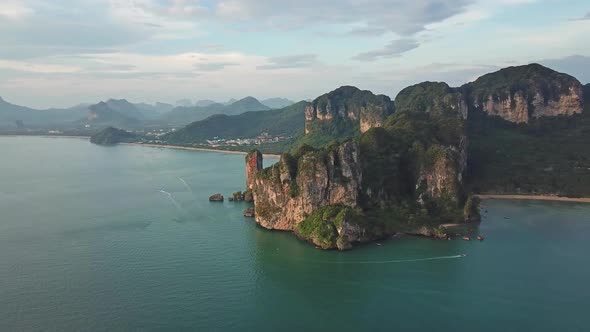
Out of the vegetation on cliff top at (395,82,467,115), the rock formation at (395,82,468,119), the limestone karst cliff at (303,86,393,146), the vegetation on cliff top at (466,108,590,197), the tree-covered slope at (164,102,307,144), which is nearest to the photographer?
the vegetation on cliff top at (466,108,590,197)

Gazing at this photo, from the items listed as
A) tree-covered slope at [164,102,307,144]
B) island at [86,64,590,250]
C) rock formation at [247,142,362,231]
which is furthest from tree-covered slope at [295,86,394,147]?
rock formation at [247,142,362,231]

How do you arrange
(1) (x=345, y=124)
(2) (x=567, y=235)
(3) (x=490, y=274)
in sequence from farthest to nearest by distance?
1. (1) (x=345, y=124)
2. (2) (x=567, y=235)
3. (3) (x=490, y=274)

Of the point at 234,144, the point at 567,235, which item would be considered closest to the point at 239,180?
the point at 567,235

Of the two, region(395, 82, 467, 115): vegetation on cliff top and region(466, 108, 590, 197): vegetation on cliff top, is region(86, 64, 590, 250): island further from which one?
region(395, 82, 467, 115): vegetation on cliff top

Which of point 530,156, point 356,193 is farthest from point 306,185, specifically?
point 530,156

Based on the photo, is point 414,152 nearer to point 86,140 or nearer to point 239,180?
point 239,180

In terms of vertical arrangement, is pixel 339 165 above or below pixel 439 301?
above

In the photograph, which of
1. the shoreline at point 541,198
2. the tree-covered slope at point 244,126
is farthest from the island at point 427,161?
the tree-covered slope at point 244,126

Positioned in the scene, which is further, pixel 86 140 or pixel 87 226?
pixel 86 140
